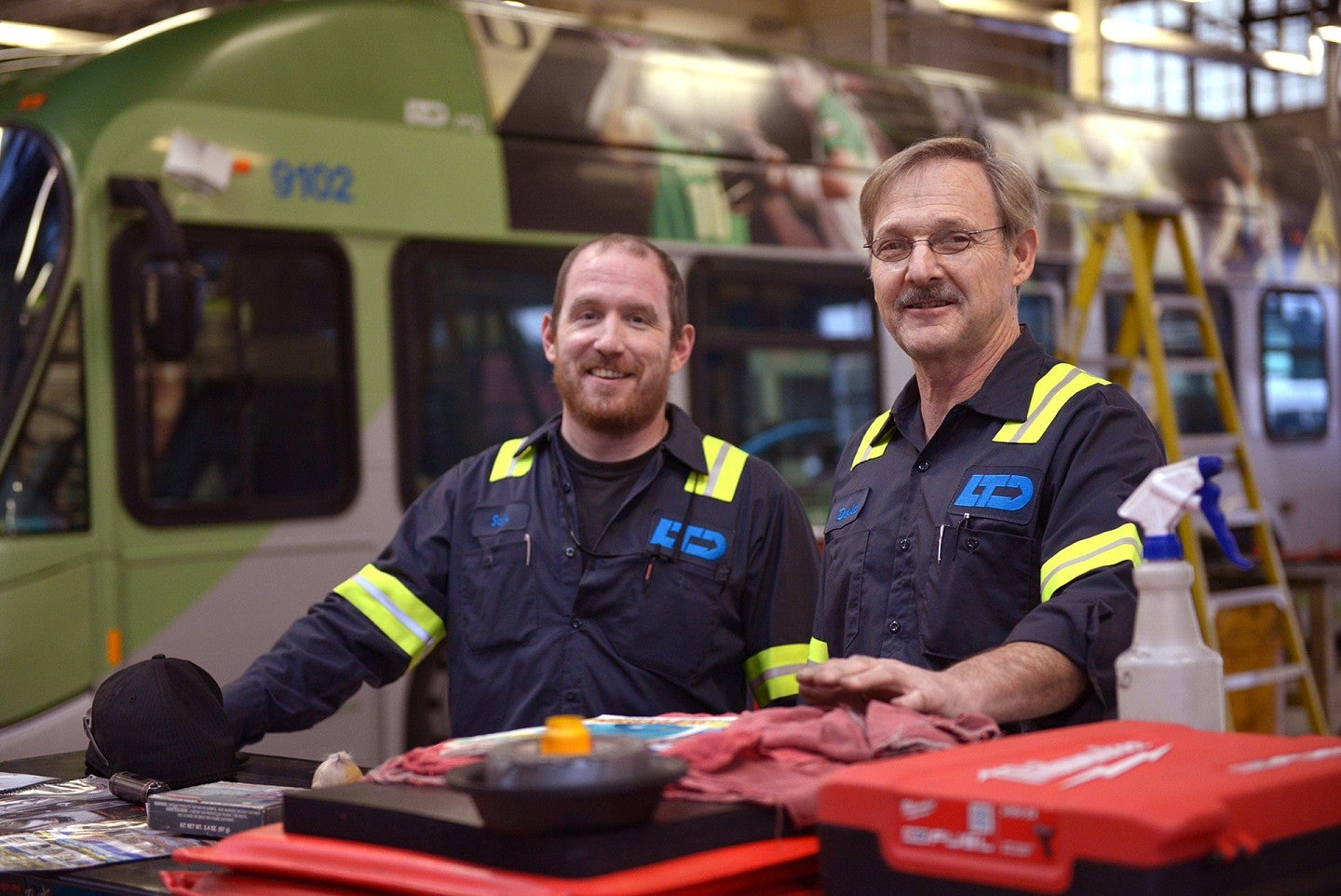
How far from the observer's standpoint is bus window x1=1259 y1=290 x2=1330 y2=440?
10.0 meters

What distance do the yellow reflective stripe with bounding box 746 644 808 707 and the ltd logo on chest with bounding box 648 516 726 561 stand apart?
0.21 m

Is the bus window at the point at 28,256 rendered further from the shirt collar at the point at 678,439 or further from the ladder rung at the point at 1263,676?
the ladder rung at the point at 1263,676

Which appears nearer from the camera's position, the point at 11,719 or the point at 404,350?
the point at 11,719

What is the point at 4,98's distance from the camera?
594 cm

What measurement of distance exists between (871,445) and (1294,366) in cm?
829

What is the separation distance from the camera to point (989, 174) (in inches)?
101

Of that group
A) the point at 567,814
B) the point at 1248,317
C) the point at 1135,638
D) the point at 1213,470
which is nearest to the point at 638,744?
the point at 567,814

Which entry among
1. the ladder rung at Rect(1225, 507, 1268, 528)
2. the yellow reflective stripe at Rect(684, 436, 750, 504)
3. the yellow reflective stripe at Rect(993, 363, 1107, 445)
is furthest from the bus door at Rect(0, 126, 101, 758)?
the ladder rung at Rect(1225, 507, 1268, 528)

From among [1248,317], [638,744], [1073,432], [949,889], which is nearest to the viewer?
[949,889]

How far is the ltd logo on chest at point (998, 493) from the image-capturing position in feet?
7.72

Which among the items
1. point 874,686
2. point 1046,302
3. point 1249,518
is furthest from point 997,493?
point 1046,302

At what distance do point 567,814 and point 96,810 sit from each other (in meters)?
1.15

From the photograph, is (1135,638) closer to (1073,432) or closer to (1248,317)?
(1073,432)

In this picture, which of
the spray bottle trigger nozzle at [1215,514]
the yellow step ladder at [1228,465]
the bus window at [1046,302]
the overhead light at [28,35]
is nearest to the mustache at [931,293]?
the spray bottle trigger nozzle at [1215,514]
